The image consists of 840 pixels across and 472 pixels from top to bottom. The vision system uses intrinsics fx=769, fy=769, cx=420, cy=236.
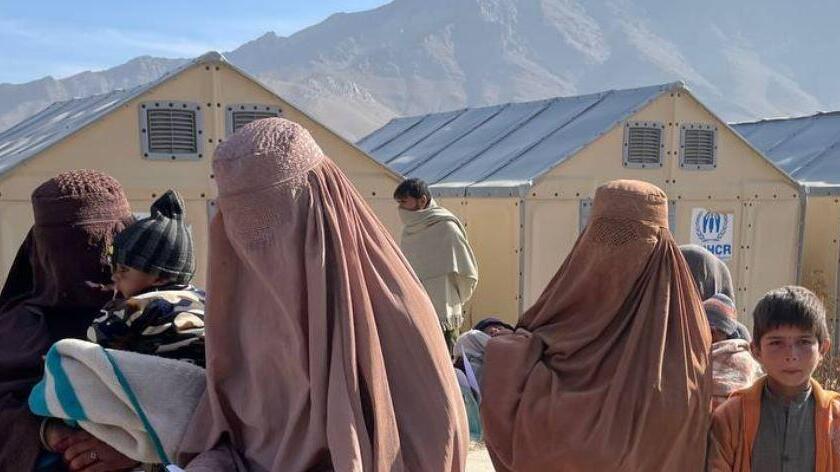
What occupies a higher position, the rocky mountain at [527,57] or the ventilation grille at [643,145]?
the rocky mountain at [527,57]

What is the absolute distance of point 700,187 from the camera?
236 inches

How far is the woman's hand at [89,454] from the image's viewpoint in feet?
5.74

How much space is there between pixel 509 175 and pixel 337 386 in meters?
4.57

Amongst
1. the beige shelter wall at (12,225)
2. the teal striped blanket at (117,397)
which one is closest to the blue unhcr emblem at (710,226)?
the beige shelter wall at (12,225)

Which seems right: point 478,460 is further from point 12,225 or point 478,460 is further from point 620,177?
point 12,225

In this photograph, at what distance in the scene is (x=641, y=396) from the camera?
2.00 m

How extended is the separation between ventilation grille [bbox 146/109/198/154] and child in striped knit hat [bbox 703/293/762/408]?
3.00 meters

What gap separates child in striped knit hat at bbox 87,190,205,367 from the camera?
5.88 feet

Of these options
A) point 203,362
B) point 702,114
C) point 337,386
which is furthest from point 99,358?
point 702,114

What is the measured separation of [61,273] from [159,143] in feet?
7.82

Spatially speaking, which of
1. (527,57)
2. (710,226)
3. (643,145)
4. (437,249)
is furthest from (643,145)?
(527,57)

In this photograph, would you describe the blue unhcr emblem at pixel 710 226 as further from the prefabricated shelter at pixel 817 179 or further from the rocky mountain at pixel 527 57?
the rocky mountain at pixel 527 57

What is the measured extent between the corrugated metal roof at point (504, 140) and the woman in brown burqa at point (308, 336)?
3955 millimetres

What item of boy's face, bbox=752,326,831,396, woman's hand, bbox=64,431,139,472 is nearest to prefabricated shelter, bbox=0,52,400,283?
woman's hand, bbox=64,431,139,472
